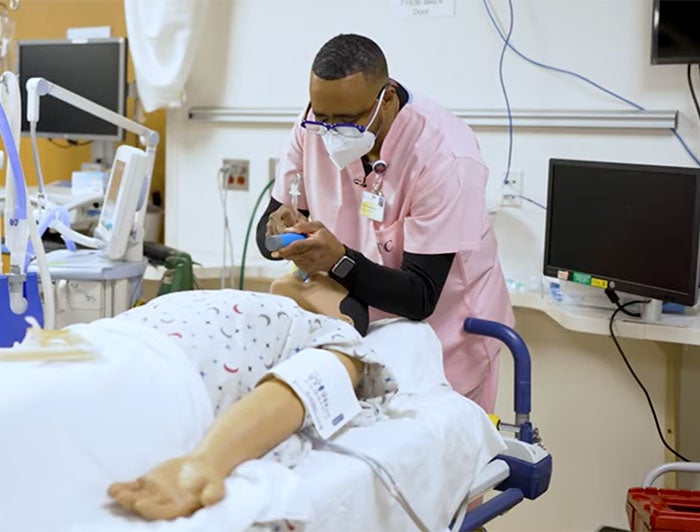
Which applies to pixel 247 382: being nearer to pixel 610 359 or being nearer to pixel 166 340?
pixel 166 340

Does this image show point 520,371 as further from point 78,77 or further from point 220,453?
point 78,77

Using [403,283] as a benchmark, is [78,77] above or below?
above

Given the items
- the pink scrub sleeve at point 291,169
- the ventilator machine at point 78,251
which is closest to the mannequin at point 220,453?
the pink scrub sleeve at point 291,169

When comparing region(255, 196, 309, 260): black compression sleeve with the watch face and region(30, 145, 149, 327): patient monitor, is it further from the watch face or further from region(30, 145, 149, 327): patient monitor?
region(30, 145, 149, 327): patient monitor

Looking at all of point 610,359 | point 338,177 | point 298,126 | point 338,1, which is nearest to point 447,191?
point 338,177

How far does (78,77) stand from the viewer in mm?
3225

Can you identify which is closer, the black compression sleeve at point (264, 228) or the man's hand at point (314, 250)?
the man's hand at point (314, 250)

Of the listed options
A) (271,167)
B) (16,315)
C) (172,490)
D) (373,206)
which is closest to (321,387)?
(172,490)

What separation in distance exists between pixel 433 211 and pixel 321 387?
566mm

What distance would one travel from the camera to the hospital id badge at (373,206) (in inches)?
71.8

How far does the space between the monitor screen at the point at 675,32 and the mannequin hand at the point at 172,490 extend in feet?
6.14

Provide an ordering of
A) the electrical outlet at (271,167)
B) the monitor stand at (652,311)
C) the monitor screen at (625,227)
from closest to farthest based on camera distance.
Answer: the monitor screen at (625,227)
the monitor stand at (652,311)
the electrical outlet at (271,167)

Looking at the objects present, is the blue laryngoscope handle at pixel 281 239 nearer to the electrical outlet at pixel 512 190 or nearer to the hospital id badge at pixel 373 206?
the hospital id badge at pixel 373 206

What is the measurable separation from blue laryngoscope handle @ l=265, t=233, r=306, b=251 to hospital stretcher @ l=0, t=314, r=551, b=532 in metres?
0.36
